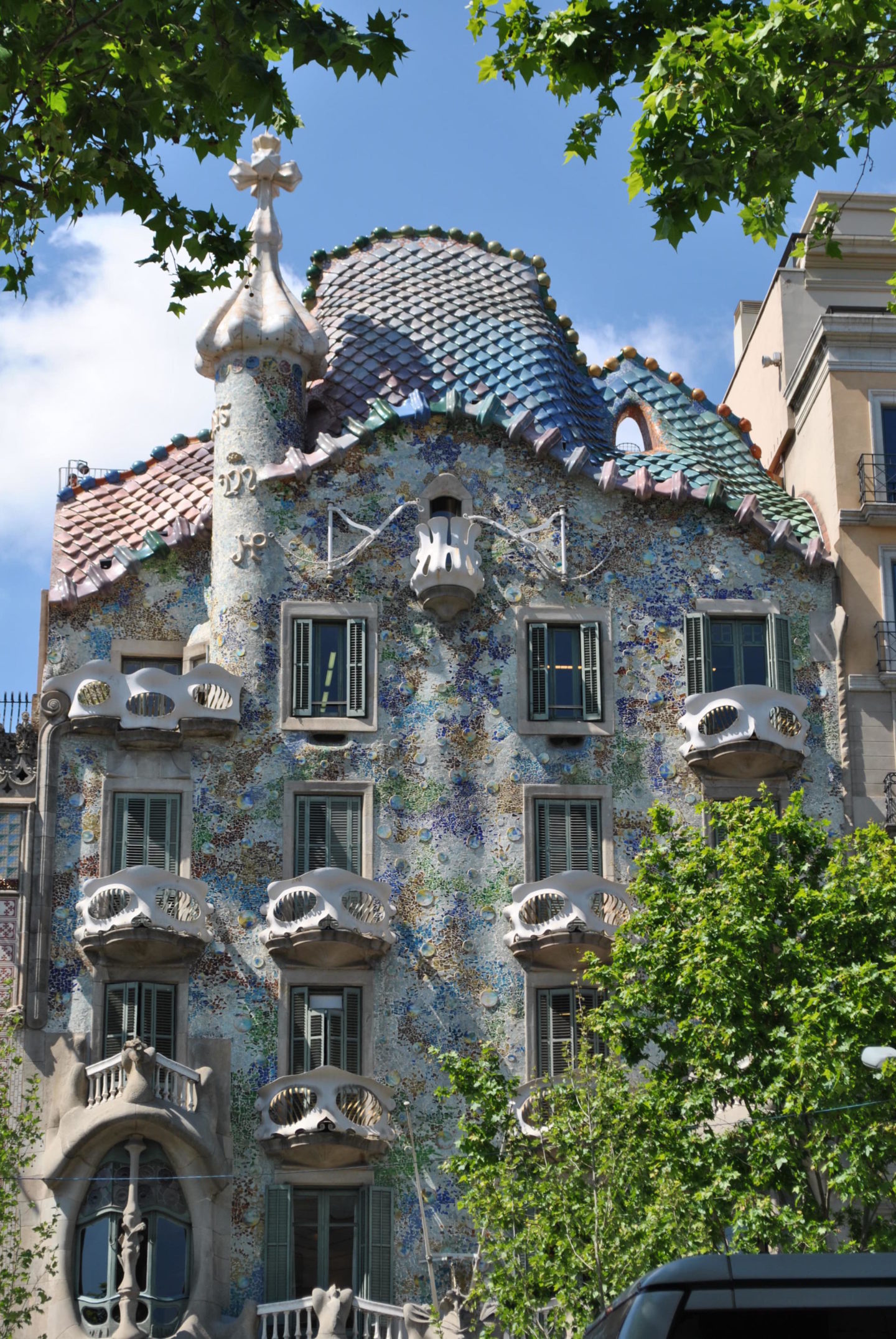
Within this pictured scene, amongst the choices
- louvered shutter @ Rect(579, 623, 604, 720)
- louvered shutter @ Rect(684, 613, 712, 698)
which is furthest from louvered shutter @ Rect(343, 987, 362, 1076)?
louvered shutter @ Rect(684, 613, 712, 698)

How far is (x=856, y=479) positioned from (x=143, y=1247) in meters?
16.2

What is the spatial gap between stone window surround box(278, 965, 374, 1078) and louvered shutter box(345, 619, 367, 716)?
3.97 m

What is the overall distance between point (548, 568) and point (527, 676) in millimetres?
1806

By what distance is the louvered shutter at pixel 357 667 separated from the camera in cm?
3491

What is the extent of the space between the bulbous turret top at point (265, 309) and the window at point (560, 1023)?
10.9 m

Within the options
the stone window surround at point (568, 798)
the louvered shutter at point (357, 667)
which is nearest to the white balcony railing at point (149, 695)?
the louvered shutter at point (357, 667)

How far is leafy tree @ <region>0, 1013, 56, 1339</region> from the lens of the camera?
3019 cm

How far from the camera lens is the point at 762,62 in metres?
19.0

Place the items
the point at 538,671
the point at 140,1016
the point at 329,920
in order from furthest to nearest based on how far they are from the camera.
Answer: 1. the point at 538,671
2. the point at 140,1016
3. the point at 329,920

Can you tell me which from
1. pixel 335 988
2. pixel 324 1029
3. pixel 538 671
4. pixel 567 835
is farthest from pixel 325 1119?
pixel 538 671

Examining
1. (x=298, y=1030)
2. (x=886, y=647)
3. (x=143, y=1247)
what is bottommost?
(x=143, y=1247)

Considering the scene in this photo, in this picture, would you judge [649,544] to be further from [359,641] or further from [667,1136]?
[667,1136]

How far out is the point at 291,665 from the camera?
35062mm

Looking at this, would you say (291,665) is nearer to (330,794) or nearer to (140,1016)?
(330,794)
